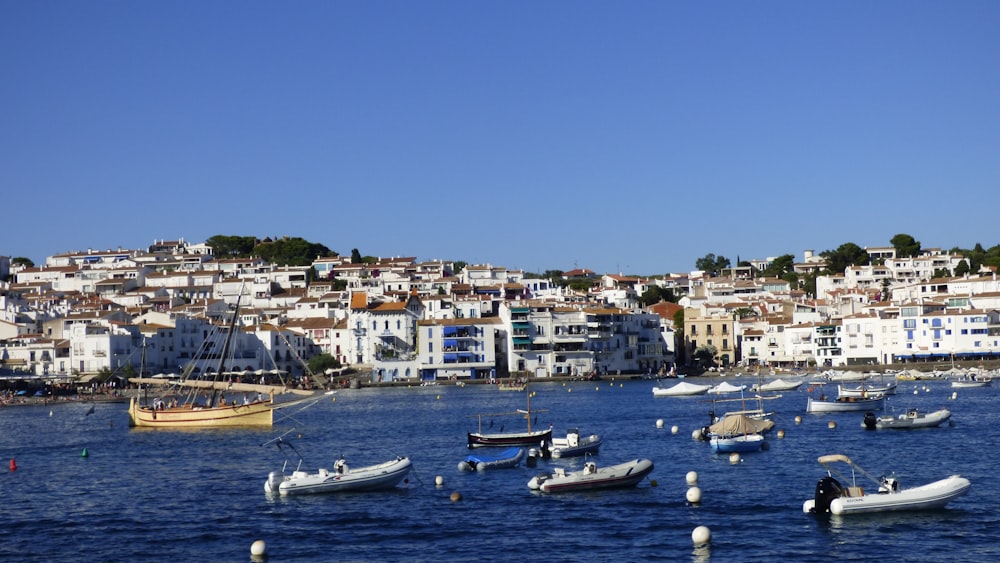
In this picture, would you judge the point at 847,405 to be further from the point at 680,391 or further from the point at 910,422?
the point at 680,391

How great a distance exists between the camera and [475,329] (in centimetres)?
10150

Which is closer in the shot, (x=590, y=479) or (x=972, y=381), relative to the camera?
(x=590, y=479)

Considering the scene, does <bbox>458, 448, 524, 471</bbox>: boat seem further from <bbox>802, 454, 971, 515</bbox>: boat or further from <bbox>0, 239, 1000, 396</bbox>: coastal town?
<bbox>0, 239, 1000, 396</bbox>: coastal town

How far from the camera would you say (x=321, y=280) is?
479ft

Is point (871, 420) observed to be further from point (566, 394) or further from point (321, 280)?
point (321, 280)

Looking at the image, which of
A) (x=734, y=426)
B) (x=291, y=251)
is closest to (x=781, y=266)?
(x=291, y=251)

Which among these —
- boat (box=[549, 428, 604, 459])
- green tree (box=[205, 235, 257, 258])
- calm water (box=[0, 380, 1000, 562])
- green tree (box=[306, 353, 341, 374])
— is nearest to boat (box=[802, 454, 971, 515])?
calm water (box=[0, 380, 1000, 562])

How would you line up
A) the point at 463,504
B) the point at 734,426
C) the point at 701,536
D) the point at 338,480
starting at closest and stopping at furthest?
the point at 701,536 → the point at 463,504 → the point at 338,480 → the point at 734,426

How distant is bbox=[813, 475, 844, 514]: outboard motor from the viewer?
94.1 ft

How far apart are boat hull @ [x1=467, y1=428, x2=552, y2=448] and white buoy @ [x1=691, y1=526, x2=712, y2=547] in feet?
61.2

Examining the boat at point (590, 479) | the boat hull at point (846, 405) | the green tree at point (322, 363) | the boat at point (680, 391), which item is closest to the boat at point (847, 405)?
the boat hull at point (846, 405)

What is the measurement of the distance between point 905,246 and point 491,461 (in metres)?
129

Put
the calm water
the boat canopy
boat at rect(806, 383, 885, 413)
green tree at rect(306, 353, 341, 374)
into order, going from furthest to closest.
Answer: green tree at rect(306, 353, 341, 374)
boat at rect(806, 383, 885, 413)
the boat canopy
the calm water

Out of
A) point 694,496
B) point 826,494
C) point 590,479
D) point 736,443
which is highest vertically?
point 736,443
